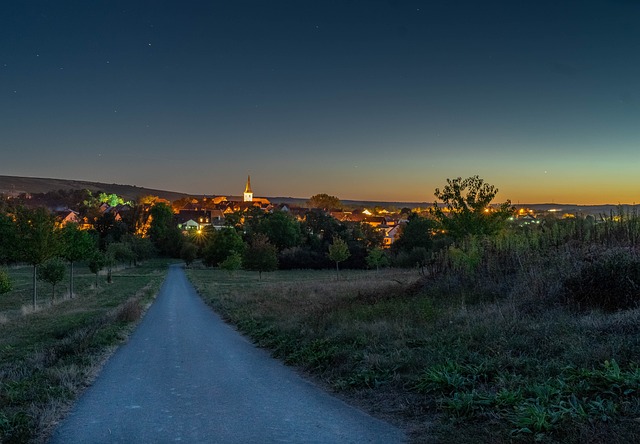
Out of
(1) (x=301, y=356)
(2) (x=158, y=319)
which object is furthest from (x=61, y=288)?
(1) (x=301, y=356)

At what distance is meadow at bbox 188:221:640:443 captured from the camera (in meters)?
5.88

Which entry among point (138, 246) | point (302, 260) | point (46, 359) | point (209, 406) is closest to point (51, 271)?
point (46, 359)

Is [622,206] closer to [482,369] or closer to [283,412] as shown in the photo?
[482,369]

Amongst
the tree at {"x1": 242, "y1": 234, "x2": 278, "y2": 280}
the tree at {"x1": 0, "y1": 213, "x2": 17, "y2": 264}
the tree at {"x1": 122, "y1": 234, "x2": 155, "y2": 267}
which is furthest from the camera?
the tree at {"x1": 122, "y1": 234, "x2": 155, "y2": 267}

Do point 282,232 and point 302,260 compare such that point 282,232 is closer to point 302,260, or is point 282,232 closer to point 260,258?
point 302,260

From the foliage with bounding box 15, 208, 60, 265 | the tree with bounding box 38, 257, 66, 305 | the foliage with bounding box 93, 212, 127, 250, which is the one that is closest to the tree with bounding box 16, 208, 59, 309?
the foliage with bounding box 15, 208, 60, 265

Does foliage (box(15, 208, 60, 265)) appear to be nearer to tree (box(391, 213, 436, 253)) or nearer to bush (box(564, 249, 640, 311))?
bush (box(564, 249, 640, 311))

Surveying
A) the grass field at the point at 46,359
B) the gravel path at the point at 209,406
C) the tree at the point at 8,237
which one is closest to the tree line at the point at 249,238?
the tree at the point at 8,237

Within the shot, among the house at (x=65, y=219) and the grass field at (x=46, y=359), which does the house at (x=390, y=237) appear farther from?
the grass field at (x=46, y=359)

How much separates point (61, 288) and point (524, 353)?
3963cm

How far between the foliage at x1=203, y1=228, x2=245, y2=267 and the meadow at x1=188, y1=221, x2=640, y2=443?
53.7 m

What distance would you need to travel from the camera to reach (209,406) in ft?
24.3

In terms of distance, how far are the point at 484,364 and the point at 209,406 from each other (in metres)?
4.34

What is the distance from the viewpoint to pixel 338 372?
916 cm
